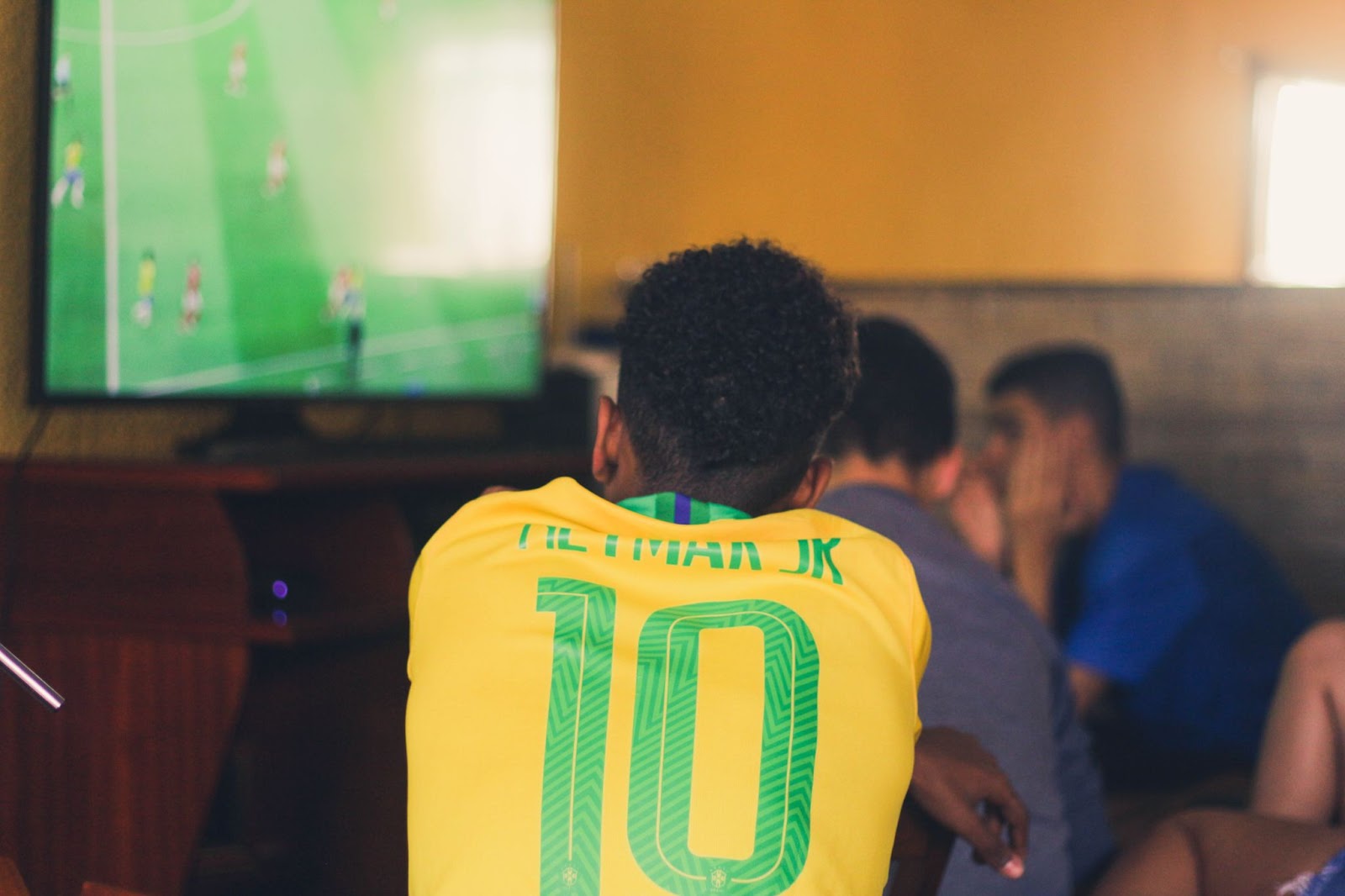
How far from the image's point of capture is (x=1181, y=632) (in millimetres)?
2555

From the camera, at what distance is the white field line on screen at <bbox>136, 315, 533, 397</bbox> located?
6.92ft

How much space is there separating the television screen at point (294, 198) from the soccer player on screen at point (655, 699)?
120 cm

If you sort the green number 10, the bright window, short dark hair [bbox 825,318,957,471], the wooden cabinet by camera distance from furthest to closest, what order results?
1. the bright window
2. the wooden cabinet
3. short dark hair [bbox 825,318,957,471]
4. the green number 10

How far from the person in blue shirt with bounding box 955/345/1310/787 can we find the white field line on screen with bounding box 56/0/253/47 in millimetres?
1696

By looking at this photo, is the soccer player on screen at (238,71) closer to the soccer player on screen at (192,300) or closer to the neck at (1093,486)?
the soccer player on screen at (192,300)

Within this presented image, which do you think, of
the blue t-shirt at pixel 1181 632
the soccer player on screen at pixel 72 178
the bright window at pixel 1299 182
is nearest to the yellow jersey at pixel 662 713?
the soccer player on screen at pixel 72 178

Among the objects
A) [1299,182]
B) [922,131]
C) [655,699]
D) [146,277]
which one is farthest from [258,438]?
[1299,182]

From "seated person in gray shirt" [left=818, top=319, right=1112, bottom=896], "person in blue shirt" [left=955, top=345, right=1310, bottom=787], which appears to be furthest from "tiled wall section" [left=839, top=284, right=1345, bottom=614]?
"seated person in gray shirt" [left=818, top=319, right=1112, bottom=896]

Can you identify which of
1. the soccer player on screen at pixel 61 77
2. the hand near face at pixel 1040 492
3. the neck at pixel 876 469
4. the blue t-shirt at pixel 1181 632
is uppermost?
the soccer player on screen at pixel 61 77

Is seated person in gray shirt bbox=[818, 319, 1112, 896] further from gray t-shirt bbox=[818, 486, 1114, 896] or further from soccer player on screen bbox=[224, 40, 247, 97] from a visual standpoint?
soccer player on screen bbox=[224, 40, 247, 97]

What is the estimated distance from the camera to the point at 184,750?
6.00ft

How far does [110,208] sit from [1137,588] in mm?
1922

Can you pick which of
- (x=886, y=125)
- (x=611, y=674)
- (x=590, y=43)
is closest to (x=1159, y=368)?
(x=886, y=125)

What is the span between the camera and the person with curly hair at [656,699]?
91 cm
